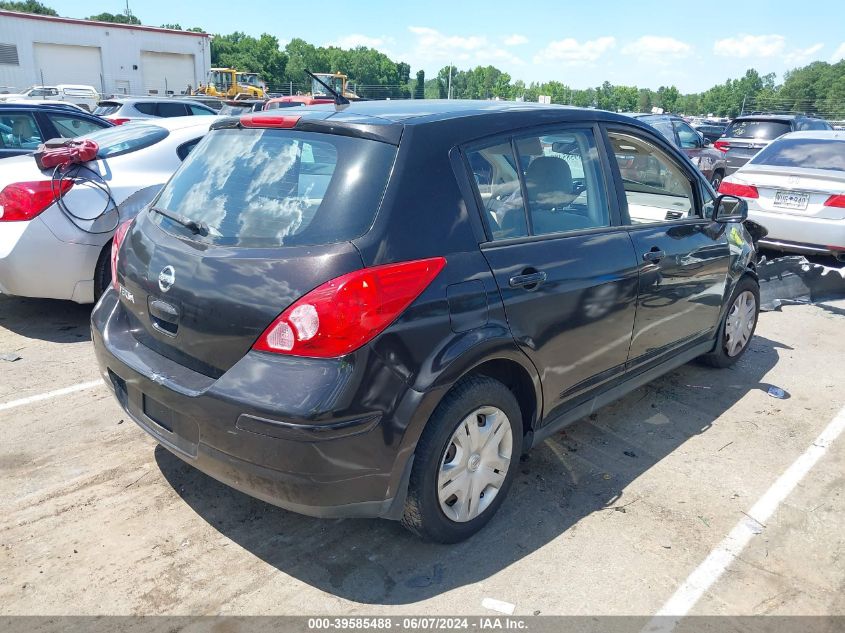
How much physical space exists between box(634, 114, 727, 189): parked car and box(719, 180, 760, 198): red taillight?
224 inches

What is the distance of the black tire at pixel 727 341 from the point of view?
4.85m

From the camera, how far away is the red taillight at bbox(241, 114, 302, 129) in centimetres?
295

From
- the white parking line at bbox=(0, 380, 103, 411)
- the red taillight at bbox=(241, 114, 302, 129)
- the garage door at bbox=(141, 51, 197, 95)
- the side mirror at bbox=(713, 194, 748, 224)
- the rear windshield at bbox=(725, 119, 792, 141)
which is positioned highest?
the garage door at bbox=(141, 51, 197, 95)

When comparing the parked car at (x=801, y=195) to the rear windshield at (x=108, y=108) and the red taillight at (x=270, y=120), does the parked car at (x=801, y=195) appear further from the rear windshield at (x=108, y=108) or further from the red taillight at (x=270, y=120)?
the rear windshield at (x=108, y=108)

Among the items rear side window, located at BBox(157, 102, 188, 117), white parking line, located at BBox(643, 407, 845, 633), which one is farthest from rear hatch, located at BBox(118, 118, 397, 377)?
rear side window, located at BBox(157, 102, 188, 117)

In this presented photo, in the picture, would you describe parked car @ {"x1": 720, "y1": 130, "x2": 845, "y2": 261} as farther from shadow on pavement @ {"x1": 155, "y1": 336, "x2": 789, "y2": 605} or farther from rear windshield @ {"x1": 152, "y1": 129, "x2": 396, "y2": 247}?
rear windshield @ {"x1": 152, "y1": 129, "x2": 396, "y2": 247}

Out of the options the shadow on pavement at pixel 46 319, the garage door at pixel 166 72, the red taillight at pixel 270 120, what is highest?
the garage door at pixel 166 72

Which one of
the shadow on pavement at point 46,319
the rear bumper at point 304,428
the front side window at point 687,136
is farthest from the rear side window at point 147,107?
the rear bumper at point 304,428

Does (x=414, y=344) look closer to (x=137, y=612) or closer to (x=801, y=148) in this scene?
(x=137, y=612)

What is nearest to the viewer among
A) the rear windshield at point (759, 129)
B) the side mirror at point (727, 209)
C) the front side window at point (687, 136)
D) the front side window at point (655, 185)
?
the front side window at point (655, 185)

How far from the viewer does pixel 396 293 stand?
2482 mm

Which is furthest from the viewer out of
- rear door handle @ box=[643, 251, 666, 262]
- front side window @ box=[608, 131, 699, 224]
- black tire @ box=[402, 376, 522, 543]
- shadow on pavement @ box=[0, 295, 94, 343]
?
shadow on pavement @ box=[0, 295, 94, 343]

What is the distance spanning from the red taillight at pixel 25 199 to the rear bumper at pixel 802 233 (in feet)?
24.4

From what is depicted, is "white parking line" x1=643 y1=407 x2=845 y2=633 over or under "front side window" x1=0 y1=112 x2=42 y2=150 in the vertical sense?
under
